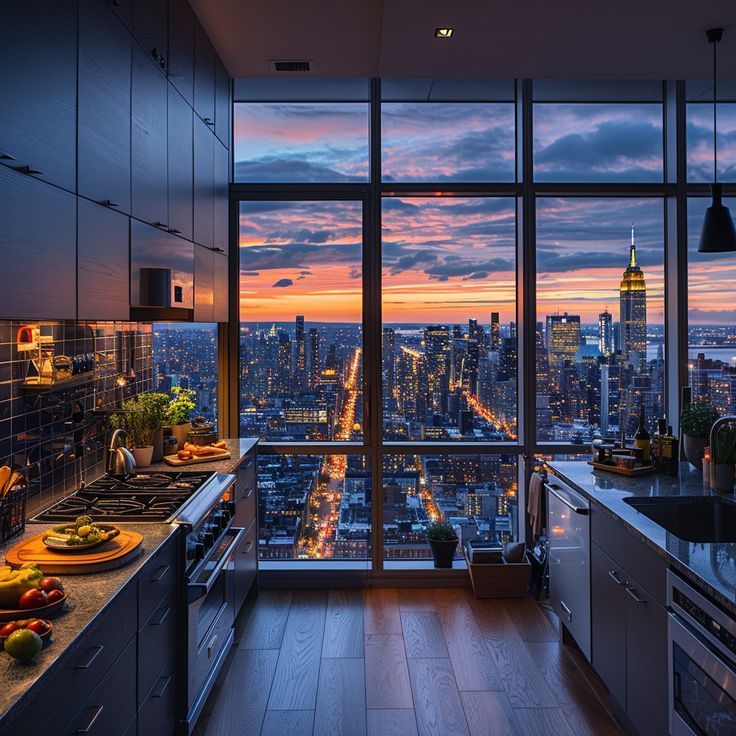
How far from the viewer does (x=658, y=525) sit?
2541 mm

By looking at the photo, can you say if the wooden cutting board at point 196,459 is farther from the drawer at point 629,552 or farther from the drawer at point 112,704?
the drawer at point 629,552

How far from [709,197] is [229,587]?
3.89 m

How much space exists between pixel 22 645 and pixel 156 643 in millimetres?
916

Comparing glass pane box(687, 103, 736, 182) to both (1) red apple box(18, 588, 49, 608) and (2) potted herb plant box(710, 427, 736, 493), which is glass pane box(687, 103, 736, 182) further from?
(1) red apple box(18, 588, 49, 608)

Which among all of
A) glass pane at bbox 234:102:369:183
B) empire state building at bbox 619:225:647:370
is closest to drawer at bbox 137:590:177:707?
glass pane at bbox 234:102:369:183

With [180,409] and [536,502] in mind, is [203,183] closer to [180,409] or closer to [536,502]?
[180,409]

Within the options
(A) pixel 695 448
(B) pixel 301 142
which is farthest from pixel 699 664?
(B) pixel 301 142

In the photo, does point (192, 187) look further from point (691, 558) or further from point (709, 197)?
point (709, 197)

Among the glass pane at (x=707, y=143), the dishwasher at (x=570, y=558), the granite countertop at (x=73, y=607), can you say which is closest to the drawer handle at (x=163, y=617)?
the granite countertop at (x=73, y=607)

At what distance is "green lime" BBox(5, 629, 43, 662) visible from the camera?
1.44 m

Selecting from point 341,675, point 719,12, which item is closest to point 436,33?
point 719,12

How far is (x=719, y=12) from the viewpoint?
3.03 metres

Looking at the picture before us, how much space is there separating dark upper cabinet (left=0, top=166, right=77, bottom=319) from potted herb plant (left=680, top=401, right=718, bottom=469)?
286 centimetres

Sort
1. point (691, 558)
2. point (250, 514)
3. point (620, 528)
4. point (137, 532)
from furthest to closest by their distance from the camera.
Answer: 1. point (250, 514)
2. point (620, 528)
3. point (137, 532)
4. point (691, 558)
